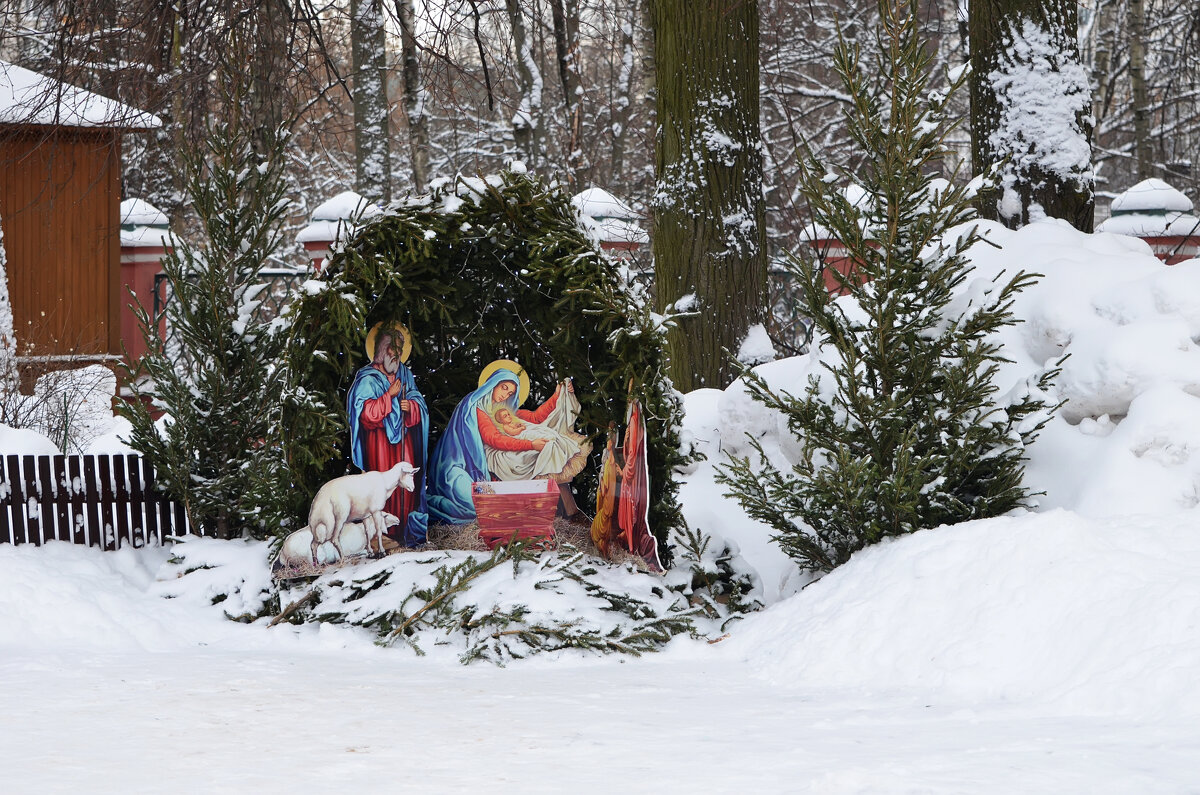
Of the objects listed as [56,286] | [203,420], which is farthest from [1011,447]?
[56,286]

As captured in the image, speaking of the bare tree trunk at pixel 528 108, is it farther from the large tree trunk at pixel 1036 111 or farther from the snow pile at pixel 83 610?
the snow pile at pixel 83 610

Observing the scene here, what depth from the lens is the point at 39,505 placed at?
6598 mm

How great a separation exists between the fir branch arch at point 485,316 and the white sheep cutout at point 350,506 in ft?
0.52

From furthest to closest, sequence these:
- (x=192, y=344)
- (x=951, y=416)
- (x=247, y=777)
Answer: (x=192, y=344), (x=951, y=416), (x=247, y=777)

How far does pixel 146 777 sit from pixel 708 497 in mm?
Result: 4043

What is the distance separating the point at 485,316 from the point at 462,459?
0.82m

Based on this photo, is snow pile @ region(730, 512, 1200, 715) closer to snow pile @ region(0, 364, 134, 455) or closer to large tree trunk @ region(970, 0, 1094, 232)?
large tree trunk @ region(970, 0, 1094, 232)

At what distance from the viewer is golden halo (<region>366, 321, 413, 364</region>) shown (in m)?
5.95

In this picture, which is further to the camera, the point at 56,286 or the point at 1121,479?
the point at 56,286

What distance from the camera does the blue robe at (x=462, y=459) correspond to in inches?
239

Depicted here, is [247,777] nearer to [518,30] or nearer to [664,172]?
[664,172]

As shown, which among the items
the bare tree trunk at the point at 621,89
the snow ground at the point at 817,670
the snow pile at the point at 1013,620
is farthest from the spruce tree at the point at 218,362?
the bare tree trunk at the point at 621,89

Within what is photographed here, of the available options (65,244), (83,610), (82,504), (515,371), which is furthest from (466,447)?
(65,244)

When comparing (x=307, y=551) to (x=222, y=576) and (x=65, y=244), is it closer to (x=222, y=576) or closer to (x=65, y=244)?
(x=222, y=576)
